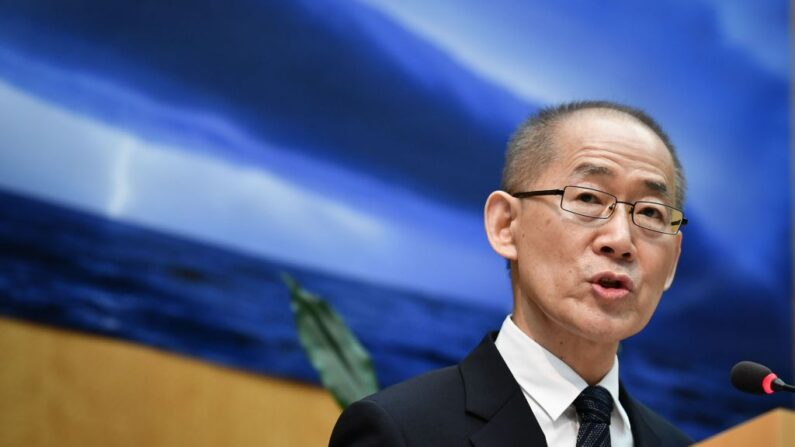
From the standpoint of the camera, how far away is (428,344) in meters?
2.93

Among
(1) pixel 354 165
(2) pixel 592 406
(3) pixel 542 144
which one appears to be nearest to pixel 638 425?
(2) pixel 592 406

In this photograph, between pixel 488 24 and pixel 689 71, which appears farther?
pixel 689 71

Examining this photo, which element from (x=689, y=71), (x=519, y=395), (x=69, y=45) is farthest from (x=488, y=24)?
(x=519, y=395)

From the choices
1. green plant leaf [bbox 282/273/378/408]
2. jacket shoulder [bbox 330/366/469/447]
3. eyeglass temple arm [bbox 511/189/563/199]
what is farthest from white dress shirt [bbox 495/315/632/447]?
green plant leaf [bbox 282/273/378/408]

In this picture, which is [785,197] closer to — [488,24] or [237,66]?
[488,24]

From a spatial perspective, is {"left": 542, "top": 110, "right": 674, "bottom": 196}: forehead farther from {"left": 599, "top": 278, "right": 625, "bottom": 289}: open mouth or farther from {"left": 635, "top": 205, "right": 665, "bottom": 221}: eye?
{"left": 599, "top": 278, "right": 625, "bottom": 289}: open mouth

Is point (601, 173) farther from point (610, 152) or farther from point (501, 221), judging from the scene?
point (501, 221)

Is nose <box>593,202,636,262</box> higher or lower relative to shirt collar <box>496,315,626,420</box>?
higher

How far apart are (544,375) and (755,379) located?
33cm

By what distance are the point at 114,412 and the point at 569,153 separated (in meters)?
1.49

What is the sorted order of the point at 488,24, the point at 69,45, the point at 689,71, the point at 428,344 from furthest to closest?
the point at 689,71 → the point at 488,24 → the point at 428,344 → the point at 69,45

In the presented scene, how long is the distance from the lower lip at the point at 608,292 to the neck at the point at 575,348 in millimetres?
89

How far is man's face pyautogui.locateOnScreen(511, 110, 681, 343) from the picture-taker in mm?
1396

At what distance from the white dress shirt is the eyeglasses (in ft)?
0.72
